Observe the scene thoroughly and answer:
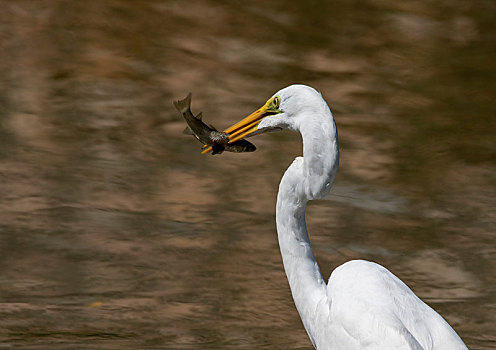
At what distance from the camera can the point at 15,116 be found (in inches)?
312

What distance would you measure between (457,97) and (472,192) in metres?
2.07

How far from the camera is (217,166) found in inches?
287

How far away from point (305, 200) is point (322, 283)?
0.39 m

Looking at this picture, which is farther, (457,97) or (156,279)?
(457,97)

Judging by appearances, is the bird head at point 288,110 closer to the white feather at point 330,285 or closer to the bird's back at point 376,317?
the white feather at point 330,285

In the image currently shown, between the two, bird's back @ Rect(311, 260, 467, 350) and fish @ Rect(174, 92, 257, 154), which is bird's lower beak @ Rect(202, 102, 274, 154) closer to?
fish @ Rect(174, 92, 257, 154)

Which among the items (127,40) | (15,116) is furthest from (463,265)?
(127,40)

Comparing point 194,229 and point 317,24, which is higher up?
point 317,24

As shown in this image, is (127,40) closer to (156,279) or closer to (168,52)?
(168,52)

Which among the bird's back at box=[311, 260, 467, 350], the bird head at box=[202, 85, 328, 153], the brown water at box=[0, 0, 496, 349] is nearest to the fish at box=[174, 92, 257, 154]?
the bird head at box=[202, 85, 328, 153]

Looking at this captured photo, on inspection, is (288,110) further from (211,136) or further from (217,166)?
(217,166)

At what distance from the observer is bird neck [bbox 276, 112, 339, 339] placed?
10.9ft

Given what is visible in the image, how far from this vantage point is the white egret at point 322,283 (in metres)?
3.31

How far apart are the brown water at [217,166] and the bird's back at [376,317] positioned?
1.48 meters
